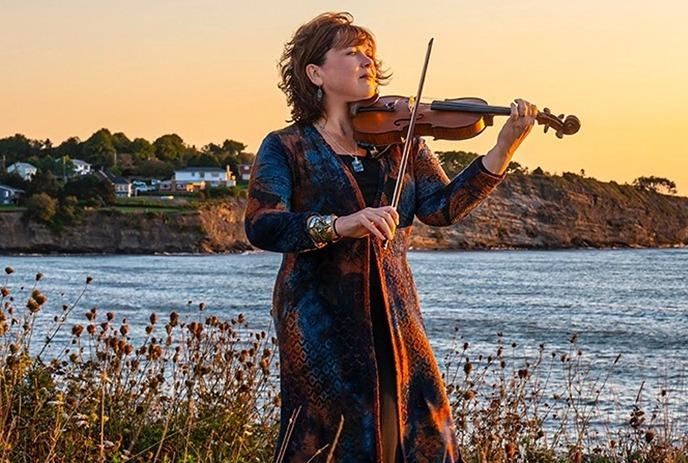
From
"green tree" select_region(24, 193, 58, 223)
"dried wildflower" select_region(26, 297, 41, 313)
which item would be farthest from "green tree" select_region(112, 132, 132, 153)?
"dried wildflower" select_region(26, 297, 41, 313)

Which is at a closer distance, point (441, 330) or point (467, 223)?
point (441, 330)

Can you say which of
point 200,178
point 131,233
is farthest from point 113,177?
point 131,233

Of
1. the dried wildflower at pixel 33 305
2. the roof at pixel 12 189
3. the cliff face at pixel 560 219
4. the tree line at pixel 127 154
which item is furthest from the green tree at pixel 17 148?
the dried wildflower at pixel 33 305

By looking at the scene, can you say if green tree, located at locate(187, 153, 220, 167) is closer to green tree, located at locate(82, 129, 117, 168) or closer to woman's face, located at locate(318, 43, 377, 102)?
green tree, located at locate(82, 129, 117, 168)

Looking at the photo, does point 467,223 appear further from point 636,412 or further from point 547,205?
point 636,412

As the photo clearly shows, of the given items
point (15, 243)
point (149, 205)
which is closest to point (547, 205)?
point (149, 205)

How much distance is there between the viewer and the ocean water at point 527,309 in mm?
18689

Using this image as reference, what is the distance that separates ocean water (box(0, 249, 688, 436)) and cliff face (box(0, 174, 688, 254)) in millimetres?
27284

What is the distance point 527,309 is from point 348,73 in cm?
4360

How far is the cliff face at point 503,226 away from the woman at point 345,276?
110873 millimetres

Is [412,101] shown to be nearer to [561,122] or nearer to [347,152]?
[347,152]

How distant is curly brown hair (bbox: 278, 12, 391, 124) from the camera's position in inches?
156

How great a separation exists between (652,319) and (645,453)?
117ft

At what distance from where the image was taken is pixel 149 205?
12556 centimetres
